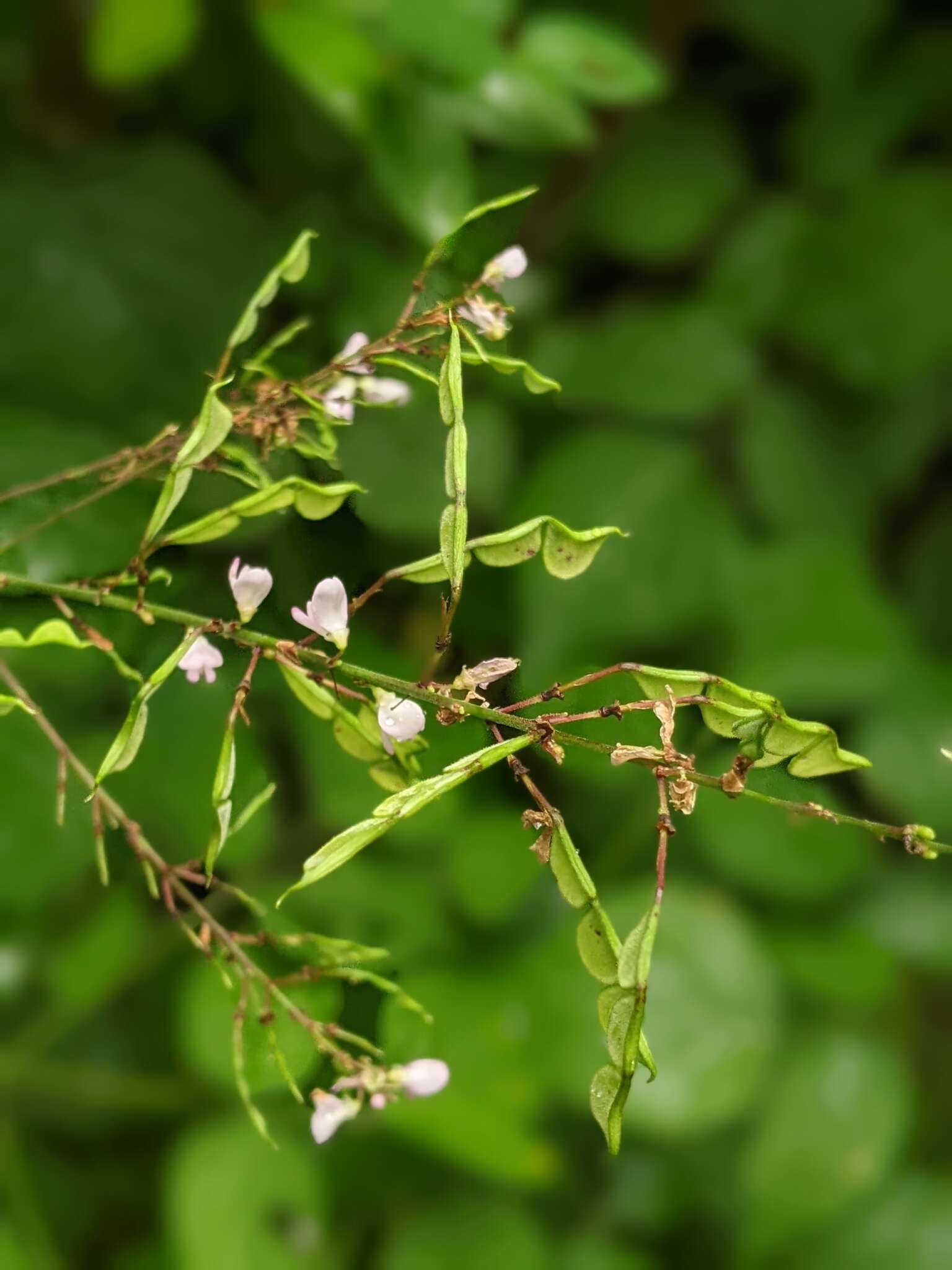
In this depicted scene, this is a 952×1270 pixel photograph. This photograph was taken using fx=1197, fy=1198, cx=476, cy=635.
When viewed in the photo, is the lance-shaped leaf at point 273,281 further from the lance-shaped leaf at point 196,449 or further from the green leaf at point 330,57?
the green leaf at point 330,57

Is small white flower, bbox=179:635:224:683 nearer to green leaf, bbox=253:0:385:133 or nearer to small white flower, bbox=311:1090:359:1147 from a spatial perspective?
small white flower, bbox=311:1090:359:1147

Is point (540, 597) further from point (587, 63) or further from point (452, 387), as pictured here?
point (452, 387)

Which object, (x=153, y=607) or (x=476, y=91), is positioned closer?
(x=153, y=607)

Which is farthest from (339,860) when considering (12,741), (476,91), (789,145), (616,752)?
(789,145)

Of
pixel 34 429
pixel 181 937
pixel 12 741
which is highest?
pixel 34 429

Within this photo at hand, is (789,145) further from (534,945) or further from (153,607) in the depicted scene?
(153,607)

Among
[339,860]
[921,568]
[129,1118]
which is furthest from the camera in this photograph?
[921,568]

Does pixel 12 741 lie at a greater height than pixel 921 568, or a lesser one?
greater
